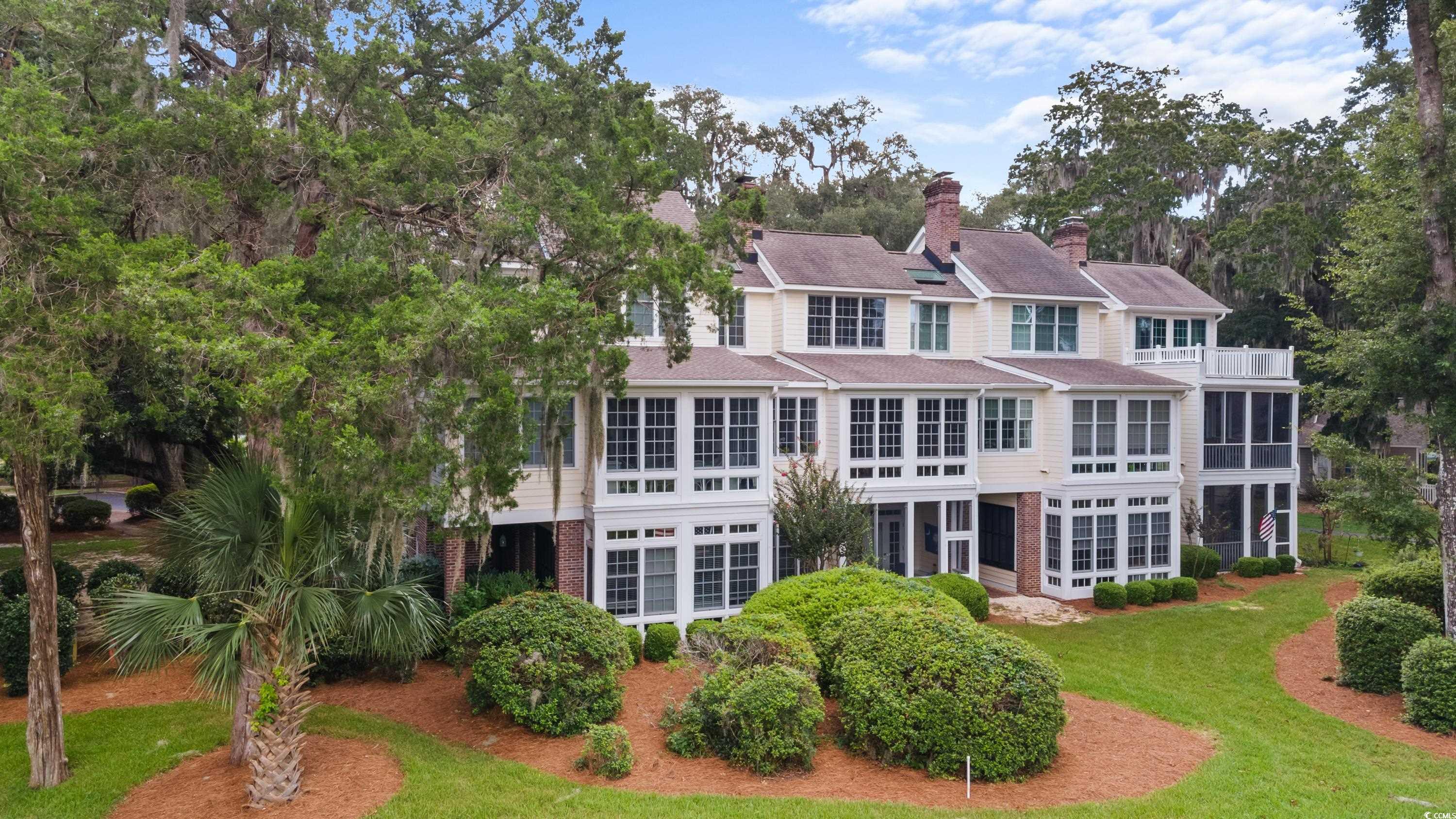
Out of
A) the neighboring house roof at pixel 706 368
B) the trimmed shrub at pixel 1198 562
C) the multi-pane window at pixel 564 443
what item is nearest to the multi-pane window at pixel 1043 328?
the trimmed shrub at pixel 1198 562

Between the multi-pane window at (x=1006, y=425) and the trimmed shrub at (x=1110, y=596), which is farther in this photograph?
the multi-pane window at (x=1006, y=425)

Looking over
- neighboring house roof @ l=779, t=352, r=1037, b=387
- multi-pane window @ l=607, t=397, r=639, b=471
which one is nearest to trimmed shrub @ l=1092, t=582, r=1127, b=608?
neighboring house roof @ l=779, t=352, r=1037, b=387

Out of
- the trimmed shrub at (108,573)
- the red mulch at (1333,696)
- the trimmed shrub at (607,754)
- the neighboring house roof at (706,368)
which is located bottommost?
the red mulch at (1333,696)

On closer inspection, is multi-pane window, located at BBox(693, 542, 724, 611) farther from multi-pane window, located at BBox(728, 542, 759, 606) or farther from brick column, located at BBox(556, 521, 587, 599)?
brick column, located at BBox(556, 521, 587, 599)

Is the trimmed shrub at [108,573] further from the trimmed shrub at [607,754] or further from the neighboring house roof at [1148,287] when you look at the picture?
the neighboring house roof at [1148,287]

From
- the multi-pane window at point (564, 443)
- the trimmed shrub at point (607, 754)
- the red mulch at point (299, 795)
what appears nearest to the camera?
the red mulch at point (299, 795)
